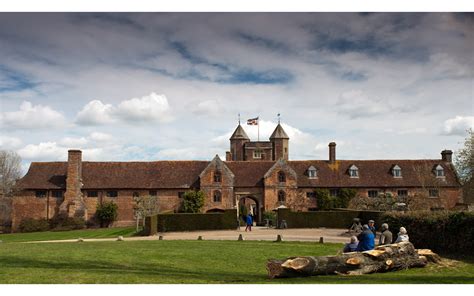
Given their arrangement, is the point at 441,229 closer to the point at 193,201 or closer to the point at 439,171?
the point at 193,201

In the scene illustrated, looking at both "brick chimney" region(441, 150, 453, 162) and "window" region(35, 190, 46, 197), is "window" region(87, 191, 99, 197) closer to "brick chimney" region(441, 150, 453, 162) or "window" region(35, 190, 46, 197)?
"window" region(35, 190, 46, 197)

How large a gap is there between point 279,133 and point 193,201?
109 feet

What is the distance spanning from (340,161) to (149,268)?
40381mm

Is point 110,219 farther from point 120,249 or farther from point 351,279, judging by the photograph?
point 351,279

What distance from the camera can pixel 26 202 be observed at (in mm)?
48062

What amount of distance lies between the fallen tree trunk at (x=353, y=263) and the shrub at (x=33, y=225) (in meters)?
38.9

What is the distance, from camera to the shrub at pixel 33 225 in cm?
4562

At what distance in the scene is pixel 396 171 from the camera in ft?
165

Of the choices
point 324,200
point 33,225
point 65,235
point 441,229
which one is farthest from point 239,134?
point 441,229

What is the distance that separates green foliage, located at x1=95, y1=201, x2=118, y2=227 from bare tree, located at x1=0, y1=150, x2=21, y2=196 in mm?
20902

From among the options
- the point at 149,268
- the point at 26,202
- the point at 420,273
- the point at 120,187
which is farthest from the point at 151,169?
the point at 420,273

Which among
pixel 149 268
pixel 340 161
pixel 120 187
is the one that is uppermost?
pixel 340 161

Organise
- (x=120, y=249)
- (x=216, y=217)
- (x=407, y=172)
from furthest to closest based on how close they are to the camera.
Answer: (x=407, y=172)
(x=216, y=217)
(x=120, y=249)

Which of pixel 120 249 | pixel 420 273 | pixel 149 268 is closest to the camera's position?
pixel 420 273
